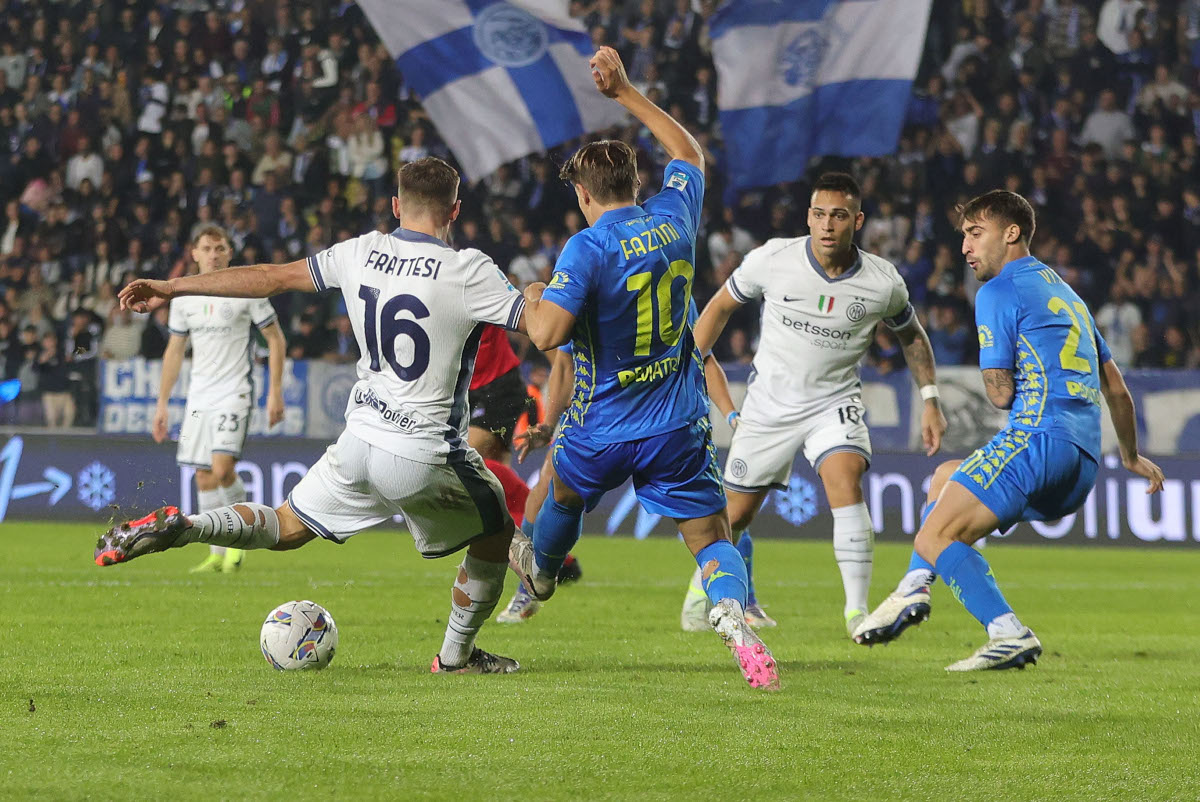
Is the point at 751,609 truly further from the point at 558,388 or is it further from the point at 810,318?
the point at 558,388

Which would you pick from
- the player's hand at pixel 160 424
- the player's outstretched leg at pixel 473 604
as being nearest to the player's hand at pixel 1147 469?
the player's outstretched leg at pixel 473 604

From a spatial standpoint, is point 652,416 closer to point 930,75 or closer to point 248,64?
point 930,75

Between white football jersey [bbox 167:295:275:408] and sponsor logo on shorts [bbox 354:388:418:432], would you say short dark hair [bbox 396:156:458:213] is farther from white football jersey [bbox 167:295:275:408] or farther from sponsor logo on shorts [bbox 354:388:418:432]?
white football jersey [bbox 167:295:275:408]

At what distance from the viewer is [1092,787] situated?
153 inches

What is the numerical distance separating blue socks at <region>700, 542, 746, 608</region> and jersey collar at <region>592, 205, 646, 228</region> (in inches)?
48.6

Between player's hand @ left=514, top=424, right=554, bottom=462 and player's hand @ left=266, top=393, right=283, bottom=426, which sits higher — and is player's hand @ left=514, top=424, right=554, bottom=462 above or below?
above

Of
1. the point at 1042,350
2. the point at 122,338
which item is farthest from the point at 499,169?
the point at 1042,350

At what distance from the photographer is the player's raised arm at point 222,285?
17.2 feet

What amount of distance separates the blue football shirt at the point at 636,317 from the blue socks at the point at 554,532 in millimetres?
330

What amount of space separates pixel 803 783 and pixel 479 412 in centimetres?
502

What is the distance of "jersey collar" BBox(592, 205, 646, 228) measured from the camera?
5.46m

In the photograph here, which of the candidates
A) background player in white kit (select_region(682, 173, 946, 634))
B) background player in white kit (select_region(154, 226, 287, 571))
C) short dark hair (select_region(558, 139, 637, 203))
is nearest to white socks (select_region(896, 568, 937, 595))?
background player in white kit (select_region(682, 173, 946, 634))

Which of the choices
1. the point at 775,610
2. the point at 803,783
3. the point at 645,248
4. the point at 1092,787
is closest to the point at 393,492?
the point at 645,248

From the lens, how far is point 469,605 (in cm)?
580
